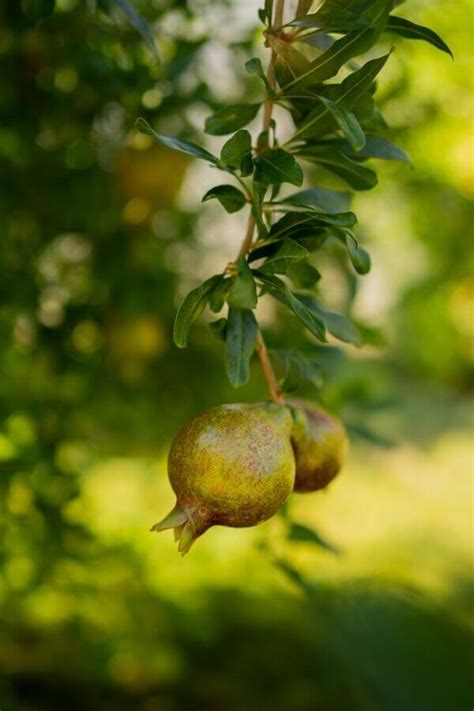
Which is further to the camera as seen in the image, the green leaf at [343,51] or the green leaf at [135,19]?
the green leaf at [135,19]

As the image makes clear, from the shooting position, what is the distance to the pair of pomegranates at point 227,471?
17.3 inches

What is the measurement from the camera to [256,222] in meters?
0.49

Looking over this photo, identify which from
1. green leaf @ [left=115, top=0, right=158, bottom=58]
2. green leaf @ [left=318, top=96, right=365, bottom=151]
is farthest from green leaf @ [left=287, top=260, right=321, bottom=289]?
green leaf @ [left=115, top=0, right=158, bottom=58]

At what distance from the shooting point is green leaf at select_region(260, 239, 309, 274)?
1.58 ft

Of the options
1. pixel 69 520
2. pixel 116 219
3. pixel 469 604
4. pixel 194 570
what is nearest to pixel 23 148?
pixel 116 219

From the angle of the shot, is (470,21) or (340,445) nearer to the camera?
(340,445)

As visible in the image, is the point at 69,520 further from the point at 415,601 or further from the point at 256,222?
the point at 415,601

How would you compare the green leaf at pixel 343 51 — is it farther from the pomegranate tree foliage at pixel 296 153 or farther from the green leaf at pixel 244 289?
the green leaf at pixel 244 289

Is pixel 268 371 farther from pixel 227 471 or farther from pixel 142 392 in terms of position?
pixel 142 392

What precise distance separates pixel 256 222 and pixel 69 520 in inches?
34.9

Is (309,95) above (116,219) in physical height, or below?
above

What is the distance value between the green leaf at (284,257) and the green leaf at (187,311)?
34 mm

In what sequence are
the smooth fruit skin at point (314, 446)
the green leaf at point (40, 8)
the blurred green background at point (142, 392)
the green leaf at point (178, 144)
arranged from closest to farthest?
the green leaf at point (178, 144)
the smooth fruit skin at point (314, 446)
the green leaf at point (40, 8)
the blurred green background at point (142, 392)

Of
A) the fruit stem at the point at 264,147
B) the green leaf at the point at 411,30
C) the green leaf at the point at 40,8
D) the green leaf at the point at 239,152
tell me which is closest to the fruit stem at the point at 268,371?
the fruit stem at the point at 264,147
